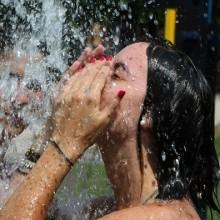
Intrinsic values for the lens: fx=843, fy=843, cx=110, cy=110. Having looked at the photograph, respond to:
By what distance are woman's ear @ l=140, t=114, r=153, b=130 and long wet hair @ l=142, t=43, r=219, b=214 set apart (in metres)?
0.02

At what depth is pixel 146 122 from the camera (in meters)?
3.00

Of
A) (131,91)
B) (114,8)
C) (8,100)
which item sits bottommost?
(114,8)

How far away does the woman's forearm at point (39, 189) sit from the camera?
9.13ft

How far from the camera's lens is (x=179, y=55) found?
3119mm

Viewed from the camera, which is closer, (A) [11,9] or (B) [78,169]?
(B) [78,169]

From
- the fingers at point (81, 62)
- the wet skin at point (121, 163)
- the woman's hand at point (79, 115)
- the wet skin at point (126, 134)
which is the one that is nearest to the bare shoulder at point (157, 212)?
the wet skin at point (121, 163)

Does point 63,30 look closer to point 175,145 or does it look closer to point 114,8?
point 114,8

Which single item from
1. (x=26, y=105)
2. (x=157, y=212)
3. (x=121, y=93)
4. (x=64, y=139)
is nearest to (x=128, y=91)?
(x=121, y=93)

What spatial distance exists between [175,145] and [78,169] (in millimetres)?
1525

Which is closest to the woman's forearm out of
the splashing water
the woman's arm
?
the woman's arm

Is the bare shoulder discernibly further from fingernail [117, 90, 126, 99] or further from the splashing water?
the splashing water

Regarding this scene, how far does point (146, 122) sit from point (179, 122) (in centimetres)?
12

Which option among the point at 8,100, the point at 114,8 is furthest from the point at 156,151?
the point at 114,8

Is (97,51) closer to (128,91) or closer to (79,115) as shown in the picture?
(128,91)
